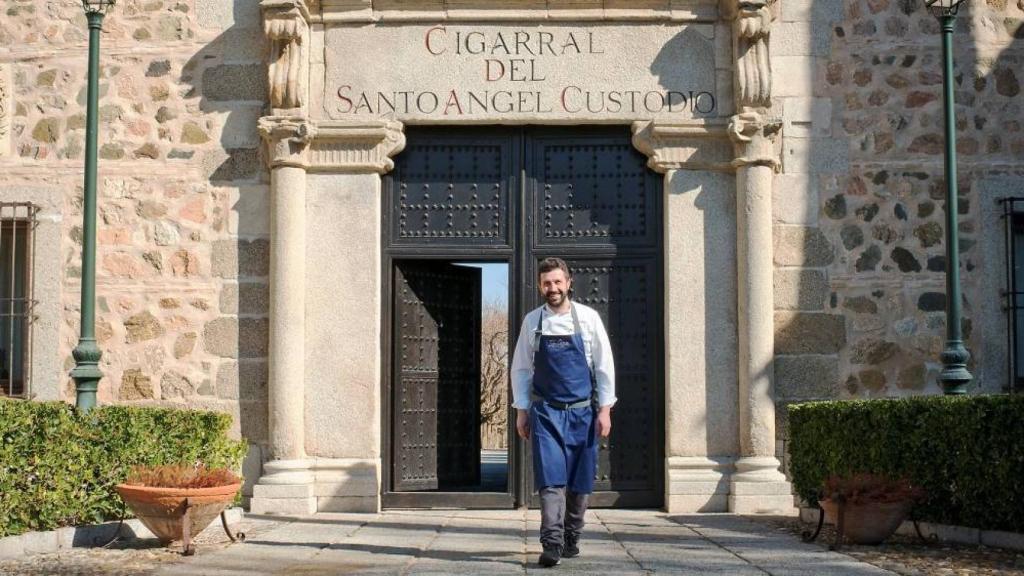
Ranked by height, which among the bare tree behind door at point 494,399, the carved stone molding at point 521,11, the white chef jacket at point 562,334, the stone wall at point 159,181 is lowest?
the bare tree behind door at point 494,399

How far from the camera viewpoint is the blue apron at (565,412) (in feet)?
23.4

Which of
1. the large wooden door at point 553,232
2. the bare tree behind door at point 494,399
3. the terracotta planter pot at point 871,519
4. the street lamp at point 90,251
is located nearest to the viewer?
the terracotta planter pot at point 871,519

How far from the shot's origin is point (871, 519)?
776 cm

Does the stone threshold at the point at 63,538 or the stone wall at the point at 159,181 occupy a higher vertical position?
the stone wall at the point at 159,181

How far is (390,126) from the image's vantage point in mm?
10625

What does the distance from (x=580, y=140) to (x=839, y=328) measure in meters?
2.60

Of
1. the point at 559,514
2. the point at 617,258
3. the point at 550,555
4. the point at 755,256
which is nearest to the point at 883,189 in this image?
the point at 755,256

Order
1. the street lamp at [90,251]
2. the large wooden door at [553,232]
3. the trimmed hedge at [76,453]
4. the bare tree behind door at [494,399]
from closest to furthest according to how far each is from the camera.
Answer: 1. the trimmed hedge at [76,453]
2. the street lamp at [90,251]
3. the large wooden door at [553,232]
4. the bare tree behind door at [494,399]

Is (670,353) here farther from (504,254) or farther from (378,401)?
(378,401)

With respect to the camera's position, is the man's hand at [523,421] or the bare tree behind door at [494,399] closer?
the man's hand at [523,421]

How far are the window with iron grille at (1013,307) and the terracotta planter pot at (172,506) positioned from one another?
640 cm

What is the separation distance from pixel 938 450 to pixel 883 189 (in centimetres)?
326

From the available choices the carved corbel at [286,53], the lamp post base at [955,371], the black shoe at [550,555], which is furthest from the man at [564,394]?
the carved corbel at [286,53]

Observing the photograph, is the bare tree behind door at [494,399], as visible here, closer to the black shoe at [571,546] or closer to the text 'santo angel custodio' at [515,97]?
the text 'santo angel custodio' at [515,97]
